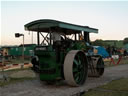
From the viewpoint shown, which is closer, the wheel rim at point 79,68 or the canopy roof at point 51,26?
the canopy roof at point 51,26

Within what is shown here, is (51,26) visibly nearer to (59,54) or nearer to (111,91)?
(59,54)

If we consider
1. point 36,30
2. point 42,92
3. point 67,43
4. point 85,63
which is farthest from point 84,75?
point 36,30

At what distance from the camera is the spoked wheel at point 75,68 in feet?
21.0

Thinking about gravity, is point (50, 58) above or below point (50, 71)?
above

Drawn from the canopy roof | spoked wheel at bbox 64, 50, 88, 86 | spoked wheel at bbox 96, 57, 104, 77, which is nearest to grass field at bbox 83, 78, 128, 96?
spoked wheel at bbox 64, 50, 88, 86

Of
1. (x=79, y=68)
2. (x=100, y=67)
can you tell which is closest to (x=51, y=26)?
(x=79, y=68)

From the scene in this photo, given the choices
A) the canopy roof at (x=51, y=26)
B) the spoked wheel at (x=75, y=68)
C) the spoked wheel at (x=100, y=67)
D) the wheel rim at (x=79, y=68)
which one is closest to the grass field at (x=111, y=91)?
the spoked wheel at (x=75, y=68)

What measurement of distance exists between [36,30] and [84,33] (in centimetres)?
203

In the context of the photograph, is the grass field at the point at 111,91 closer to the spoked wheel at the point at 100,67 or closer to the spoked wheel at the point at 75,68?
the spoked wheel at the point at 75,68

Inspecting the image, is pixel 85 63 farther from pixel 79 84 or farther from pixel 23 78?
pixel 23 78

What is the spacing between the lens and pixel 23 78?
8.70 metres

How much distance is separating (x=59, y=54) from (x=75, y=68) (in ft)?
2.43

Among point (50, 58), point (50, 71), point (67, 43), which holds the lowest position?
point (50, 71)

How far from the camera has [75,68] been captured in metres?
6.96
